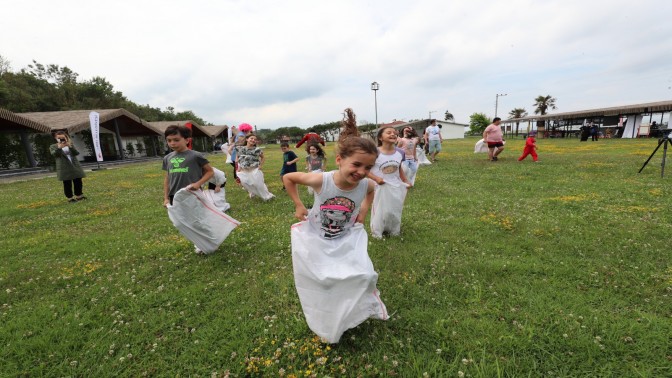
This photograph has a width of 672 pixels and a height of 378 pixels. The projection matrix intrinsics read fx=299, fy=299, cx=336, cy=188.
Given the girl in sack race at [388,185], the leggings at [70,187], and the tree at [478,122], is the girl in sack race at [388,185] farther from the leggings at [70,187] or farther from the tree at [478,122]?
the tree at [478,122]

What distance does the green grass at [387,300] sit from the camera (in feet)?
8.91

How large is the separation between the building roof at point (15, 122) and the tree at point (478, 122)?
254 feet

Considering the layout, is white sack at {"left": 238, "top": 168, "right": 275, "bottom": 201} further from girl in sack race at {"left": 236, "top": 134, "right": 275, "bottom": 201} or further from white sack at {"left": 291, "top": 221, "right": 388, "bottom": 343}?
white sack at {"left": 291, "top": 221, "right": 388, "bottom": 343}

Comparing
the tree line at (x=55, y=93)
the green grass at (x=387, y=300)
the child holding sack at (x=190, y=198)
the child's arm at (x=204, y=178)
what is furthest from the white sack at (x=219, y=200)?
the tree line at (x=55, y=93)

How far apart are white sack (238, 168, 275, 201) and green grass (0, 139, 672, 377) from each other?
2102mm

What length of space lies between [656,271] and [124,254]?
8062 millimetres

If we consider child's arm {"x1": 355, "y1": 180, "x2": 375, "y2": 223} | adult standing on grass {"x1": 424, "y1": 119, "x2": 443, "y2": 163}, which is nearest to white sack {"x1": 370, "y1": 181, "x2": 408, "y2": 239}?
child's arm {"x1": 355, "y1": 180, "x2": 375, "y2": 223}

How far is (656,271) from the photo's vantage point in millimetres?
3951

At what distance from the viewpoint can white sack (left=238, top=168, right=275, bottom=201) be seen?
8.69 meters

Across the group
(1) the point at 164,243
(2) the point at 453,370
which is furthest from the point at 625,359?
(1) the point at 164,243

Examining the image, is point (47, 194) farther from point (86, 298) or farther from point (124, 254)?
point (86, 298)

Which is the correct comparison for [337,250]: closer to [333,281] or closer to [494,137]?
[333,281]

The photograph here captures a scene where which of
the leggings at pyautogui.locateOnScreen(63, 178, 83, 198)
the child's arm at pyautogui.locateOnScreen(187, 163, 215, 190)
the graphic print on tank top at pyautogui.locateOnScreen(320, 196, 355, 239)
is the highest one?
the child's arm at pyautogui.locateOnScreen(187, 163, 215, 190)

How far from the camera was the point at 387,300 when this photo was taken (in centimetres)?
358
